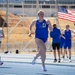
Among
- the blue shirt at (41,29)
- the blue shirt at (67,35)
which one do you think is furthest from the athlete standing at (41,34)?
the blue shirt at (67,35)

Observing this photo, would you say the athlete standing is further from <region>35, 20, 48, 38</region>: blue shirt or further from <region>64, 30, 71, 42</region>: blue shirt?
<region>64, 30, 71, 42</region>: blue shirt

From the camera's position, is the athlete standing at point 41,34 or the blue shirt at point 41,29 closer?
the athlete standing at point 41,34

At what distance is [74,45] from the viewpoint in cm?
3070

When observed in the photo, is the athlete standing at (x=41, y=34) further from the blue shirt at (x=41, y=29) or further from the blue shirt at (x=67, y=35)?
the blue shirt at (x=67, y=35)

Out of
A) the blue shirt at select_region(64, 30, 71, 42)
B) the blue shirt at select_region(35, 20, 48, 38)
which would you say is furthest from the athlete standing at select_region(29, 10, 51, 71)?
the blue shirt at select_region(64, 30, 71, 42)

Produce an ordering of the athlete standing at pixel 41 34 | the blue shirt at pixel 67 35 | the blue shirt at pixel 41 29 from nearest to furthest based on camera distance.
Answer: the athlete standing at pixel 41 34
the blue shirt at pixel 41 29
the blue shirt at pixel 67 35

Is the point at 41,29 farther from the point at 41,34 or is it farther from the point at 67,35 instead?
the point at 67,35

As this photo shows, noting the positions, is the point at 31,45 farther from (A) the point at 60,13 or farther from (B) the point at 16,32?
(B) the point at 16,32

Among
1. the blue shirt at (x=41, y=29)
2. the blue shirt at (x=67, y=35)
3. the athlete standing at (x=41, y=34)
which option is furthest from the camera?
the blue shirt at (x=67, y=35)

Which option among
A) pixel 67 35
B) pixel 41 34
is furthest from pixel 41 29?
pixel 67 35

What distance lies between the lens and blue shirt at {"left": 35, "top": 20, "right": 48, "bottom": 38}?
12.2 m

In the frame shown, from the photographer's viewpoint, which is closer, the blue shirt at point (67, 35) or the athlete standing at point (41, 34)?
the athlete standing at point (41, 34)

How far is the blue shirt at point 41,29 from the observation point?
1217 cm

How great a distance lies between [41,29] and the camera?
1221 centimetres
